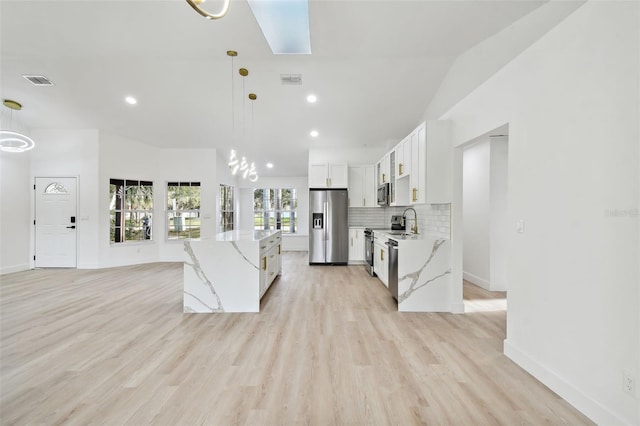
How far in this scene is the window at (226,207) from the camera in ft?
26.0

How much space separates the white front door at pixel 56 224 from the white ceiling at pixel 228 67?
4.47 feet

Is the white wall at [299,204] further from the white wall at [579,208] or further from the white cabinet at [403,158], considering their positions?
the white wall at [579,208]

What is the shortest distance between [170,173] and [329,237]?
4.48m

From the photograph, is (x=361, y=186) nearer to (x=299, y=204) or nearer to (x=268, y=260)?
(x=299, y=204)

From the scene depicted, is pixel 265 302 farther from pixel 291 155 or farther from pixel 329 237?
pixel 291 155

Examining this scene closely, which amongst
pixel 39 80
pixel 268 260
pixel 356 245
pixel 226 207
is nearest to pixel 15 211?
pixel 39 80

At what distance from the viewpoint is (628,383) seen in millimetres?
1542

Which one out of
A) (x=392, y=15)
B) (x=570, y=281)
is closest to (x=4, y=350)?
(x=570, y=281)

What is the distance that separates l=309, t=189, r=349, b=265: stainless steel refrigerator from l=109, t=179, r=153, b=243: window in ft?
13.7

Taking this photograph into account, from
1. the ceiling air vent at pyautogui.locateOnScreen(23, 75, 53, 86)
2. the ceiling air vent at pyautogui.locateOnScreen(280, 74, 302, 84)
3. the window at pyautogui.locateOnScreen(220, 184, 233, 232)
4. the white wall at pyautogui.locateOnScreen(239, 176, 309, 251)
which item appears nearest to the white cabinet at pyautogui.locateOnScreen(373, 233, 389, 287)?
the ceiling air vent at pyautogui.locateOnScreen(280, 74, 302, 84)

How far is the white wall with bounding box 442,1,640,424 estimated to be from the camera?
5.13 feet

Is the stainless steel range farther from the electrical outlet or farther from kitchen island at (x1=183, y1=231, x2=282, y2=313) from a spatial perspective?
the electrical outlet

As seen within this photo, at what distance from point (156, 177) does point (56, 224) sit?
2.24 meters

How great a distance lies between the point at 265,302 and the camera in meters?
3.92
